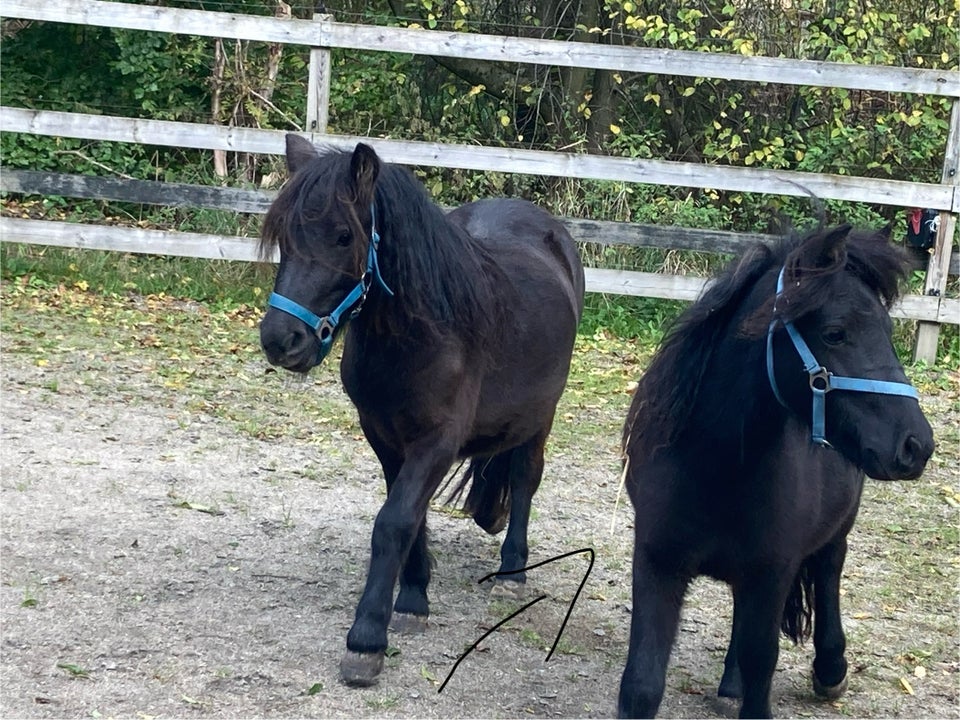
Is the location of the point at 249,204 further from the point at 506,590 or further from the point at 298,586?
the point at 506,590

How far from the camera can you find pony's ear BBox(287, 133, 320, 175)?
403 centimetres

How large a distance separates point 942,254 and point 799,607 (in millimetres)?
5766

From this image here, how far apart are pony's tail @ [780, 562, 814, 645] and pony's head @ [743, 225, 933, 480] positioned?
1092 millimetres

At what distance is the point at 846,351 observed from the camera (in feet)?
9.40

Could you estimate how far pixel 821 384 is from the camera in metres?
2.87

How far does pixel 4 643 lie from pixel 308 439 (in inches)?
112

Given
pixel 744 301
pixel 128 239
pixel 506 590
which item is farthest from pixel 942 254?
pixel 128 239

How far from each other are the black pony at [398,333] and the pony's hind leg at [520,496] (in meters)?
0.29

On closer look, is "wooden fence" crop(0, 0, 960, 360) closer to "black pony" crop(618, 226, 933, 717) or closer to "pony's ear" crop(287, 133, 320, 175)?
"pony's ear" crop(287, 133, 320, 175)

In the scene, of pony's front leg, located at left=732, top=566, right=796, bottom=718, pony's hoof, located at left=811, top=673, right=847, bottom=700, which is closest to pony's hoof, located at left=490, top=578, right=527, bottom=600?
pony's hoof, located at left=811, top=673, right=847, bottom=700

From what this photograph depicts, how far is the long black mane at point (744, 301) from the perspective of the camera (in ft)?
9.42

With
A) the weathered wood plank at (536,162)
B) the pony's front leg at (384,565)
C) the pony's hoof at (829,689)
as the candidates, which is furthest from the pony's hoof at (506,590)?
the weathered wood plank at (536,162)

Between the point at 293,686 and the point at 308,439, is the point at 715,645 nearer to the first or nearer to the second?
the point at 293,686

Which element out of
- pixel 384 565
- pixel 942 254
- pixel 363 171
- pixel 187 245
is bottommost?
pixel 384 565
